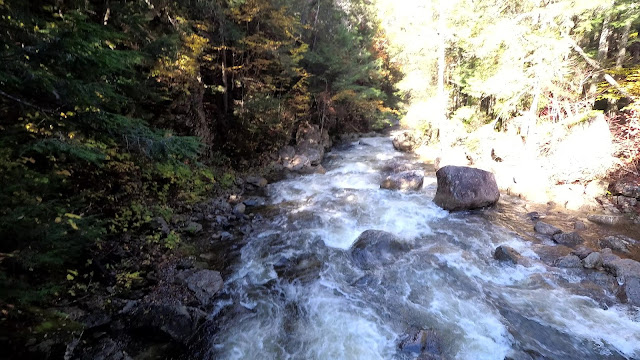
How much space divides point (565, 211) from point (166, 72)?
498 inches

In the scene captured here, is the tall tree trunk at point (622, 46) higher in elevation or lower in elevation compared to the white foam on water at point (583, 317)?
higher

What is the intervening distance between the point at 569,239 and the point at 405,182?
206 inches

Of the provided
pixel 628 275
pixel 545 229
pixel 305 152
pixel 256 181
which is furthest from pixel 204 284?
pixel 305 152

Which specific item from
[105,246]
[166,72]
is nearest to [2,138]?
[105,246]

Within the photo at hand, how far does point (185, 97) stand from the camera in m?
9.91

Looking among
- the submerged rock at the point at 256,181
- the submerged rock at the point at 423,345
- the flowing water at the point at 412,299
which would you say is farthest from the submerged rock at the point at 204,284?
the submerged rock at the point at 256,181

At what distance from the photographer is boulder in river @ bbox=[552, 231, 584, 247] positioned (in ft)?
23.4

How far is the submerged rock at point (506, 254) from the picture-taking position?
6594 millimetres

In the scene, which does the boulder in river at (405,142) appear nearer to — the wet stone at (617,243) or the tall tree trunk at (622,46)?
the tall tree trunk at (622,46)

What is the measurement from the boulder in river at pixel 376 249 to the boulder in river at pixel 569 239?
153 inches

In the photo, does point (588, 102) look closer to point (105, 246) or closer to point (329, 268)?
point (329, 268)

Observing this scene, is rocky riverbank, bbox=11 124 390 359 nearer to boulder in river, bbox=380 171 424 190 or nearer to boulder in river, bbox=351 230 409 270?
boulder in river, bbox=351 230 409 270

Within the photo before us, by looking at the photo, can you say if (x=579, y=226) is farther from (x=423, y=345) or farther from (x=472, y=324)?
(x=423, y=345)

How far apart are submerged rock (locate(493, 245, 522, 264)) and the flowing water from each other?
200 millimetres
